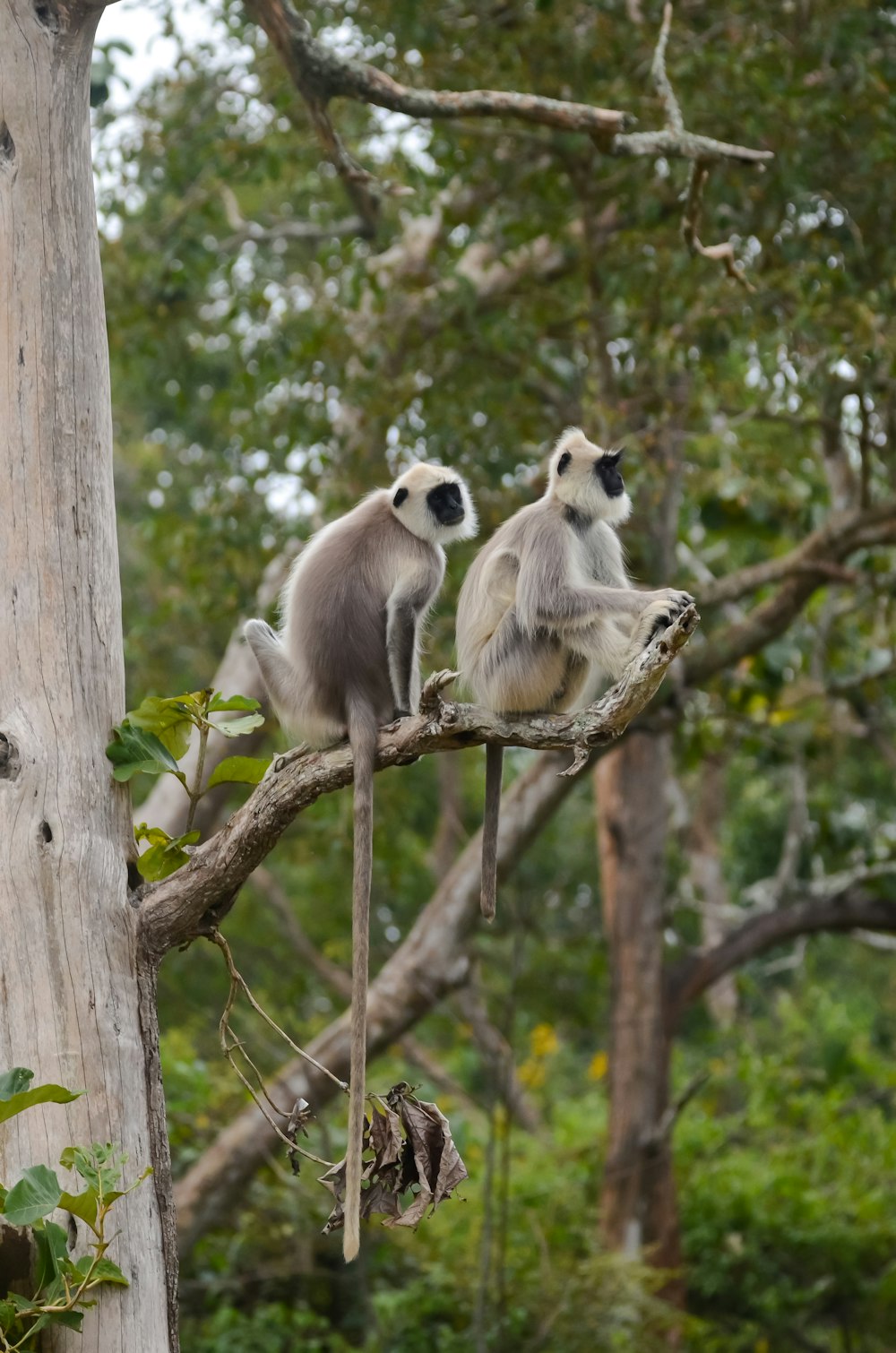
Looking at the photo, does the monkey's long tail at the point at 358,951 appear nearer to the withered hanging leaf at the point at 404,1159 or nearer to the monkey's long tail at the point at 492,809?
the withered hanging leaf at the point at 404,1159

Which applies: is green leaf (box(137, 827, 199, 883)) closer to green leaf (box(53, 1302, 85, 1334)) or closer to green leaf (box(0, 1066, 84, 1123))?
green leaf (box(0, 1066, 84, 1123))

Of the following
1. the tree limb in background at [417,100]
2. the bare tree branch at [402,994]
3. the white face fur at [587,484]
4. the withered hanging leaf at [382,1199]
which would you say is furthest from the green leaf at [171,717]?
the bare tree branch at [402,994]

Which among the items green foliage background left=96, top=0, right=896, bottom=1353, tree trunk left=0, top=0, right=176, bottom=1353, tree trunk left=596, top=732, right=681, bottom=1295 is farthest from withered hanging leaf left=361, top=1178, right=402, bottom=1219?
tree trunk left=596, top=732, right=681, bottom=1295

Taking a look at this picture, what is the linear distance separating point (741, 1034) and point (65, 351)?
960 centimetres

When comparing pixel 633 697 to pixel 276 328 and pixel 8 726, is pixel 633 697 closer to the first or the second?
pixel 8 726

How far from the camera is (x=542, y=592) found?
11.7ft

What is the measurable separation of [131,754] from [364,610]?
108 centimetres

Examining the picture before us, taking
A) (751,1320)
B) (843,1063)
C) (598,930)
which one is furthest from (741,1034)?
(751,1320)

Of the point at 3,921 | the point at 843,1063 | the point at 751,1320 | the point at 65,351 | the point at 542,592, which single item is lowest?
the point at 751,1320

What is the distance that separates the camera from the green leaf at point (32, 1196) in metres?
2.25

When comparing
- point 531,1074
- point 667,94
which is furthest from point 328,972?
point 667,94

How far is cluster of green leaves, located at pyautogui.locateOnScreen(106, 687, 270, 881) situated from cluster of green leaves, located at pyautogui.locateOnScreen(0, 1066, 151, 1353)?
528 millimetres

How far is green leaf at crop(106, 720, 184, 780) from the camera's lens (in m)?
2.69

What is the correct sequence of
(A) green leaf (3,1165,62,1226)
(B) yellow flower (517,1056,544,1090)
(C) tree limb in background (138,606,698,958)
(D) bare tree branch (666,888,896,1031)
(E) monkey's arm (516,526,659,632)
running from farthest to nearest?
(B) yellow flower (517,1056,544,1090), (D) bare tree branch (666,888,896,1031), (E) monkey's arm (516,526,659,632), (C) tree limb in background (138,606,698,958), (A) green leaf (3,1165,62,1226)
